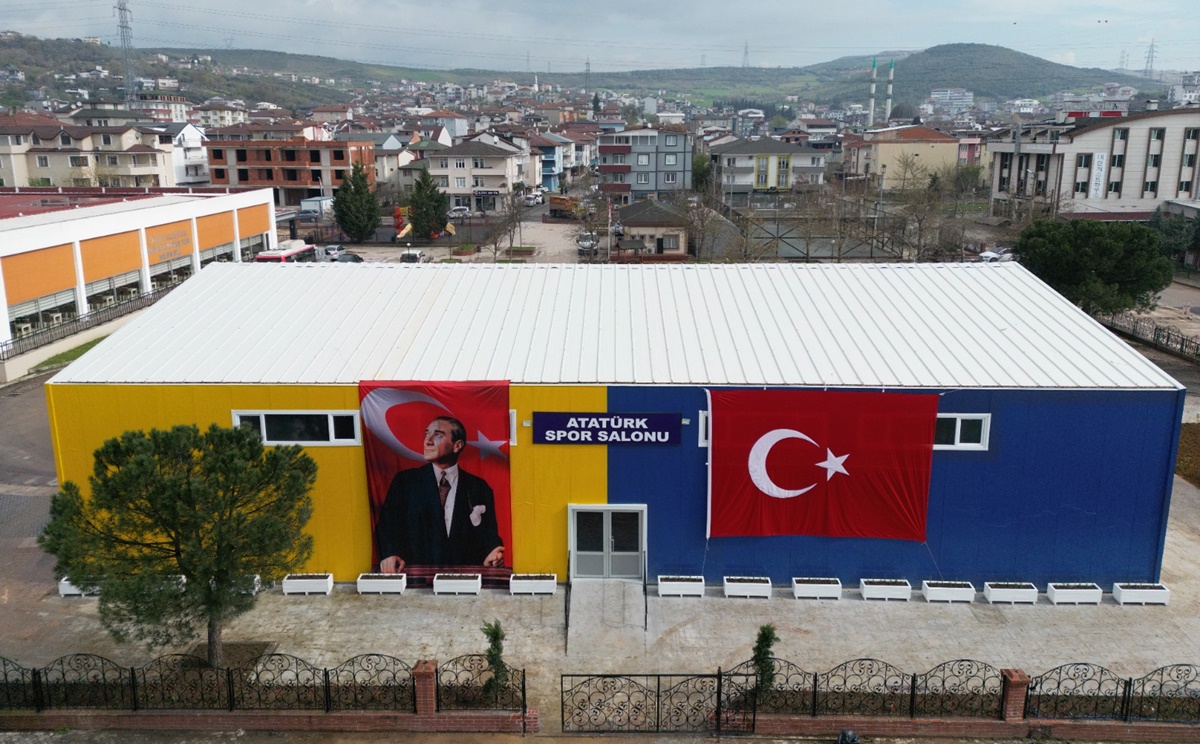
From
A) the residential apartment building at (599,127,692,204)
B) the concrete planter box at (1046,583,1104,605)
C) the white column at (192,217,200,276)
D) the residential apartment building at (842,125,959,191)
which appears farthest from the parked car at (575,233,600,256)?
the residential apartment building at (842,125,959,191)

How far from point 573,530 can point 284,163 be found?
6564cm

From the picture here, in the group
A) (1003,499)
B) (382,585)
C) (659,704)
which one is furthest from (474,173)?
(659,704)

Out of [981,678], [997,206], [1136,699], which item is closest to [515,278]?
[981,678]

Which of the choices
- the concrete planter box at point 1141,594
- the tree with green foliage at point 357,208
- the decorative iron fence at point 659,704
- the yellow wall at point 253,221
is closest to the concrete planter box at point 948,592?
the concrete planter box at point 1141,594

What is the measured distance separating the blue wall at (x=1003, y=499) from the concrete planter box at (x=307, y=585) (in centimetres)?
461

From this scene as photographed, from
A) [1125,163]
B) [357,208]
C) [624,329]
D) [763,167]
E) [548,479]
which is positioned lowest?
[548,479]

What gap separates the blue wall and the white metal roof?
0.40 m

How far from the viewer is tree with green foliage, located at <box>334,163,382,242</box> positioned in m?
53.5

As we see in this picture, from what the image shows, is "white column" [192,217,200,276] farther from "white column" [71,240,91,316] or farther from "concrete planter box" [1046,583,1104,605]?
"concrete planter box" [1046,583,1104,605]

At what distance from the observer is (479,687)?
11164mm

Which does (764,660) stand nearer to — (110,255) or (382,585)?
(382,585)

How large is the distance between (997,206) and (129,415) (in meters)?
63.7

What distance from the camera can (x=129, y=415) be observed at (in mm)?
13789

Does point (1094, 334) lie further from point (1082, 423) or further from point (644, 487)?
point (644, 487)
